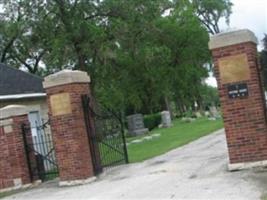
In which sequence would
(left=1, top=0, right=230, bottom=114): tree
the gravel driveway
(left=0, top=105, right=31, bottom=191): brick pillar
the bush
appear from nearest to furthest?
the gravel driveway
(left=0, top=105, right=31, bottom=191): brick pillar
(left=1, top=0, right=230, bottom=114): tree
the bush

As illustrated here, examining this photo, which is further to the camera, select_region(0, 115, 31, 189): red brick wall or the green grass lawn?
the green grass lawn

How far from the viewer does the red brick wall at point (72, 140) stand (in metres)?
15.1

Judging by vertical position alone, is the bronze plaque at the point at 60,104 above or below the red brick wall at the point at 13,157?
above

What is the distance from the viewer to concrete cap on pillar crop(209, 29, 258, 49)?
12.5m

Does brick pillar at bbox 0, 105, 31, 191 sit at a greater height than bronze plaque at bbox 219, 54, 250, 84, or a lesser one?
lesser

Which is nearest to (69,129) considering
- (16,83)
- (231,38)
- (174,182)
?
(174,182)

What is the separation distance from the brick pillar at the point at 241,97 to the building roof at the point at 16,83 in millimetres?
13176

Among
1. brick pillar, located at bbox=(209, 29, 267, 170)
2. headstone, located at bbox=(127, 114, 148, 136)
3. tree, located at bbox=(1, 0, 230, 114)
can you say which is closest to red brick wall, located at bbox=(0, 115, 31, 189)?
brick pillar, located at bbox=(209, 29, 267, 170)

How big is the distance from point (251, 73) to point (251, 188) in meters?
2.83

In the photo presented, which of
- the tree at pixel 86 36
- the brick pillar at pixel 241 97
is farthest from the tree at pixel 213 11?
the brick pillar at pixel 241 97

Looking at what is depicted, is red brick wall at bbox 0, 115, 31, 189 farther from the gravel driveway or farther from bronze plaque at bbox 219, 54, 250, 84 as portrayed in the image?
bronze plaque at bbox 219, 54, 250, 84

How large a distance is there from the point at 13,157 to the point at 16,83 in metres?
9.75

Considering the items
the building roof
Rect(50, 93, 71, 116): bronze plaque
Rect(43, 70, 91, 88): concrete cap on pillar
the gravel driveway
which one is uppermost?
the building roof

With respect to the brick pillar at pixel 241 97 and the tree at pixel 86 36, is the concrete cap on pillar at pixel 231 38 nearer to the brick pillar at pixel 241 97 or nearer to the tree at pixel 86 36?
the brick pillar at pixel 241 97
